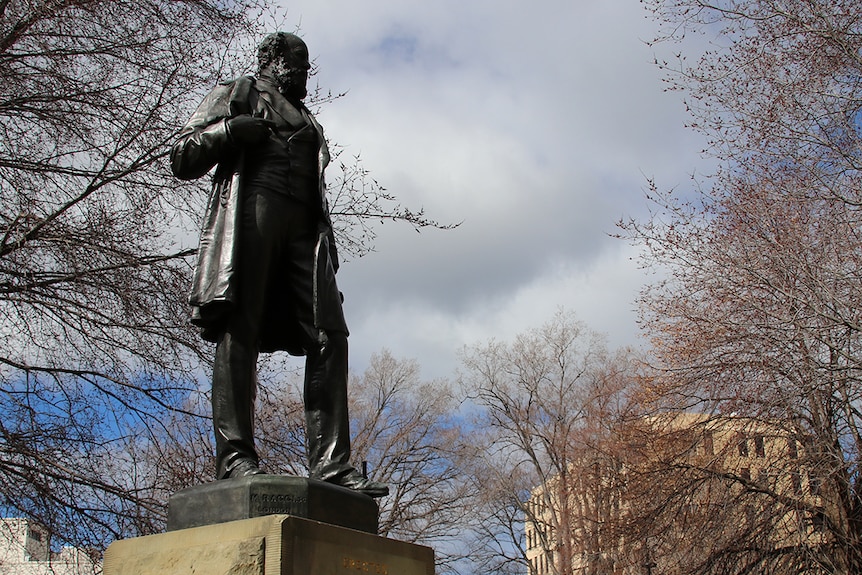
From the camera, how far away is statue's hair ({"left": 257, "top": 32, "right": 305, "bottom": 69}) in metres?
4.82

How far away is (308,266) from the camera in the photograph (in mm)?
4492

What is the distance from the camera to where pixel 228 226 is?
4.28m

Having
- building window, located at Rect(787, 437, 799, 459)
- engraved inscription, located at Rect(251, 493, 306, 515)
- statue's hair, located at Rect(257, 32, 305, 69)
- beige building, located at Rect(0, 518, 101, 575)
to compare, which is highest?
building window, located at Rect(787, 437, 799, 459)

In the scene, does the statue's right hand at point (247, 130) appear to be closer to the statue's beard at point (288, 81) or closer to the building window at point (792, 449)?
the statue's beard at point (288, 81)

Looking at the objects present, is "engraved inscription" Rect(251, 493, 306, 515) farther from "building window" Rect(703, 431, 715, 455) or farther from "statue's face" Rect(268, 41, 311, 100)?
"building window" Rect(703, 431, 715, 455)

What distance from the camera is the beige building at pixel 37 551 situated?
8992 millimetres

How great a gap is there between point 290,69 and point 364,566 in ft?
8.65

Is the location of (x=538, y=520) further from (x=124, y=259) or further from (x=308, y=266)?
(x=308, y=266)

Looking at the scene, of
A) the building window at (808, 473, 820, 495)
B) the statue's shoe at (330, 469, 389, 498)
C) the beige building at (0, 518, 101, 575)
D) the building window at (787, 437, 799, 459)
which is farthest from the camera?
the building window at (787, 437, 799, 459)

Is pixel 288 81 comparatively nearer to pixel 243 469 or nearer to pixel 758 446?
pixel 243 469

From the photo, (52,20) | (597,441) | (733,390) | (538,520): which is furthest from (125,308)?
(538,520)

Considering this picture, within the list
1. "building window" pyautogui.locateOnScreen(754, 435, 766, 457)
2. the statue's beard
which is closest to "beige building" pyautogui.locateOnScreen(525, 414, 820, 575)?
"building window" pyautogui.locateOnScreen(754, 435, 766, 457)

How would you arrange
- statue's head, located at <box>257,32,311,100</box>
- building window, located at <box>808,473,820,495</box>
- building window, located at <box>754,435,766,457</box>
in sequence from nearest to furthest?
statue's head, located at <box>257,32,311,100</box> → building window, located at <box>808,473,820,495</box> → building window, located at <box>754,435,766,457</box>

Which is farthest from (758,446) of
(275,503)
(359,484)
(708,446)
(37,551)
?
(275,503)
